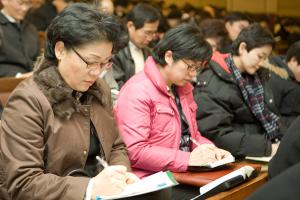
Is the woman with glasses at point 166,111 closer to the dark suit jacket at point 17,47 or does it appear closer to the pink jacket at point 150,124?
the pink jacket at point 150,124

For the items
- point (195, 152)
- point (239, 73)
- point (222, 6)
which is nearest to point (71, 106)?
point (195, 152)

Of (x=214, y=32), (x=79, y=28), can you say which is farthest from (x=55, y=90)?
(x=214, y=32)

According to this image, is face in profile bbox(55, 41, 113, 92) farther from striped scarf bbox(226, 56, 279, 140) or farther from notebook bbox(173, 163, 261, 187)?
striped scarf bbox(226, 56, 279, 140)

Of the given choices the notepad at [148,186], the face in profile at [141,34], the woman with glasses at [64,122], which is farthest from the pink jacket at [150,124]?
the face in profile at [141,34]

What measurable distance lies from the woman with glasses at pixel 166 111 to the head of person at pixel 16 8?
170cm

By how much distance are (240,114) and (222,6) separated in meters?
6.74

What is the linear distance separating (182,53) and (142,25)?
1.42 meters

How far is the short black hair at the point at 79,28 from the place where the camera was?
1725 millimetres

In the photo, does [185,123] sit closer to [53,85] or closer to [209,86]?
[209,86]

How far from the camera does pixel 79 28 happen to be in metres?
1.72

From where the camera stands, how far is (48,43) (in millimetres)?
1790

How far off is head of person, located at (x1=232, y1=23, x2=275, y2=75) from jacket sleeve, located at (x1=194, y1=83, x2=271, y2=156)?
0.27 meters

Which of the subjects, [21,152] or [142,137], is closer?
[21,152]

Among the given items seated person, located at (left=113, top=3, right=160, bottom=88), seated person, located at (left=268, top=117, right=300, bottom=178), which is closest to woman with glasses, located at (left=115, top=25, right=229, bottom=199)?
seated person, located at (left=268, top=117, right=300, bottom=178)
